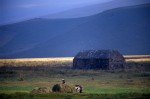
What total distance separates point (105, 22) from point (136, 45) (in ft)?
79.4

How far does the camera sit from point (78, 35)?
14175 cm

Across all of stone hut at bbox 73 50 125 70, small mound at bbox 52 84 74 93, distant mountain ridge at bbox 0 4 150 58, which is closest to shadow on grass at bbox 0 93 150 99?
small mound at bbox 52 84 74 93

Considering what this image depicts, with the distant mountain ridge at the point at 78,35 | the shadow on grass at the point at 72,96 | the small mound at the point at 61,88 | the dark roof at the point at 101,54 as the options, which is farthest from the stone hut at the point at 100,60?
the distant mountain ridge at the point at 78,35

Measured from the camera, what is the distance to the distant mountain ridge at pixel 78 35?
11788 centimetres

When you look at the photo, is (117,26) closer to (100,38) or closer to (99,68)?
(100,38)

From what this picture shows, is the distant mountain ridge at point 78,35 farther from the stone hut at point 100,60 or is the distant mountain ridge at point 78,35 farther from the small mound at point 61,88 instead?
the small mound at point 61,88

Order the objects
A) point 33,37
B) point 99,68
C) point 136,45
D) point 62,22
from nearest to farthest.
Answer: point 99,68
point 136,45
point 33,37
point 62,22

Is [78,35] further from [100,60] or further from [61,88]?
[61,88]

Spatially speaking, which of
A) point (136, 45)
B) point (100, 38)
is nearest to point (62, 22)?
point (100, 38)

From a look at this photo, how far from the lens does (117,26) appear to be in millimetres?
130375

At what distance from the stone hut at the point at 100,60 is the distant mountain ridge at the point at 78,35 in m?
62.2

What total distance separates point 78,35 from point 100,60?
3748 inches

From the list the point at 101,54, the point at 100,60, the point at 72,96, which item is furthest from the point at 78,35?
the point at 72,96

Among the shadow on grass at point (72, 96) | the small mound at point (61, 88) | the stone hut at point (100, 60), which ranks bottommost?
the shadow on grass at point (72, 96)
